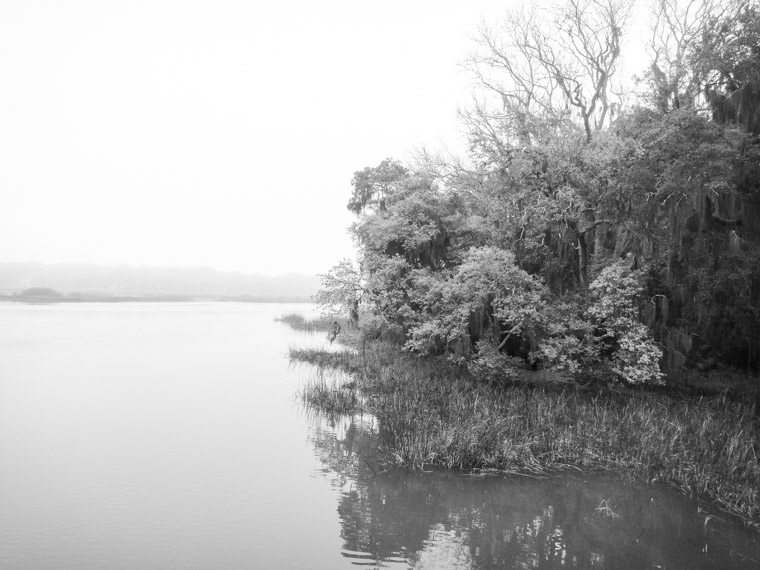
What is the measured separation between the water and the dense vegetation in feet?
21.1

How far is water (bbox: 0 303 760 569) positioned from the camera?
8219 mm

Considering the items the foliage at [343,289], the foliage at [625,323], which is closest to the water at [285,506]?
the foliage at [625,323]

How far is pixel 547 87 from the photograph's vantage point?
27.9 metres

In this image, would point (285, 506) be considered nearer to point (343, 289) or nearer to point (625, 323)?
point (625, 323)

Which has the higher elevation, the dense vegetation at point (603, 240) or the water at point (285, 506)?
the dense vegetation at point (603, 240)

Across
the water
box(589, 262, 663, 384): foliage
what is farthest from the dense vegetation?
the water

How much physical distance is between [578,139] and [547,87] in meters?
9.14

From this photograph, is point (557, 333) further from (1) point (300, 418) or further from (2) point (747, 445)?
(1) point (300, 418)

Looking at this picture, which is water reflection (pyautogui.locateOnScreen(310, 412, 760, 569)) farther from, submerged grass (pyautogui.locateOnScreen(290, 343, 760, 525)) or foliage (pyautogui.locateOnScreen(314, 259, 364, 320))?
foliage (pyautogui.locateOnScreen(314, 259, 364, 320))

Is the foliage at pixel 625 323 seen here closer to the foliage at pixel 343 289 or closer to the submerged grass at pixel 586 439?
the submerged grass at pixel 586 439

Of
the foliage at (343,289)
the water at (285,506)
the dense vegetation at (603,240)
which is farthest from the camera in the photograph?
the foliage at (343,289)

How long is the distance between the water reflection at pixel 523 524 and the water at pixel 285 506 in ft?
→ 0.11

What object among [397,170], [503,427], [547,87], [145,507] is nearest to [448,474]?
[503,427]

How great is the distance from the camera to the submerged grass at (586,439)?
10.9 metres
